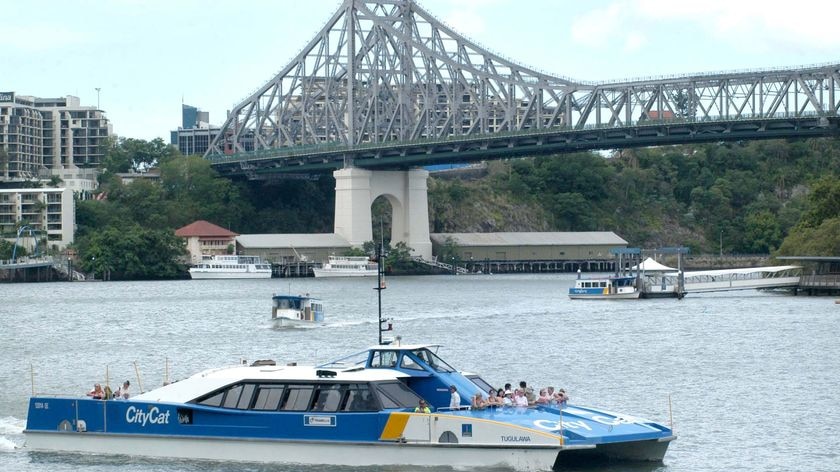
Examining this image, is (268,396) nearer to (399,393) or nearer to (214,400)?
(214,400)

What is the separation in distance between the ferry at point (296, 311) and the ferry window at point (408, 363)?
126 feet

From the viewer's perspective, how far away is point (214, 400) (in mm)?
34531

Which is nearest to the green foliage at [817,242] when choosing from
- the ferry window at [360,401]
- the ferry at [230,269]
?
the ferry at [230,269]

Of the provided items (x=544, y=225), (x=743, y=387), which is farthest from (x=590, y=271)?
(x=743, y=387)

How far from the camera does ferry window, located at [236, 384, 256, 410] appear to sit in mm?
34219

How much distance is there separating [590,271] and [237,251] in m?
32.3

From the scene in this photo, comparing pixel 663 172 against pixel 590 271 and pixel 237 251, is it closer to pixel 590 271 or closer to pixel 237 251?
pixel 590 271

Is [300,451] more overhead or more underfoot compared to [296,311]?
more underfoot

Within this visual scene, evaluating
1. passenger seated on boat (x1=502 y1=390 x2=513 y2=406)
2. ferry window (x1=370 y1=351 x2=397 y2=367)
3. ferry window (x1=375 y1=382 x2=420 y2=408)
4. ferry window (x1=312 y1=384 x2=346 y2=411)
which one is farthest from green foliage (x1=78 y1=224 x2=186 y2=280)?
passenger seated on boat (x1=502 y1=390 x2=513 y2=406)

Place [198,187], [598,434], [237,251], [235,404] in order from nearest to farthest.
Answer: [598,434] < [235,404] < [237,251] < [198,187]

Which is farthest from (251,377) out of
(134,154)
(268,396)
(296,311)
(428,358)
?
(134,154)

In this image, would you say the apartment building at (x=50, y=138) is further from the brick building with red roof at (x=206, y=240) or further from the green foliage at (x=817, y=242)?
the green foliage at (x=817, y=242)

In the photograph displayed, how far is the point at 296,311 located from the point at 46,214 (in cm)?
7543

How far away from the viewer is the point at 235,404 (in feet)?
113
